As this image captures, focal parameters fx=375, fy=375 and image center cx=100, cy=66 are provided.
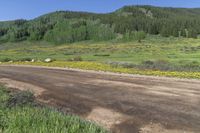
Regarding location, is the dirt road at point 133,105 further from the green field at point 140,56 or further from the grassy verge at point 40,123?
the green field at point 140,56

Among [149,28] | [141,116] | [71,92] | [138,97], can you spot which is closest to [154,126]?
[141,116]

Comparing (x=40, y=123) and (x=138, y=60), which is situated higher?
(x=40, y=123)

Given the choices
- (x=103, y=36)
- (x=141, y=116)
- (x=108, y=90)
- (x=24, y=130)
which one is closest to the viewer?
(x=24, y=130)

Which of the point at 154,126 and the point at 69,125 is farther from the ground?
the point at 69,125

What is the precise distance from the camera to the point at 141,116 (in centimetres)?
1099

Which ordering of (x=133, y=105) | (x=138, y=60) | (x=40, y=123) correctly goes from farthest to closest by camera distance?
1. (x=138, y=60)
2. (x=133, y=105)
3. (x=40, y=123)

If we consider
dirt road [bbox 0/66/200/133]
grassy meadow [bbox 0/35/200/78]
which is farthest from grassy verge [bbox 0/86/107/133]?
grassy meadow [bbox 0/35/200/78]

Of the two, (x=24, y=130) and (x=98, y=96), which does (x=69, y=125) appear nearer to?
(x=24, y=130)

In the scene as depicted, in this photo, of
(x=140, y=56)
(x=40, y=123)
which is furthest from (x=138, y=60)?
(x=40, y=123)

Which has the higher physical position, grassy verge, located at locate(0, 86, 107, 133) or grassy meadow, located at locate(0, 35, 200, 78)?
grassy verge, located at locate(0, 86, 107, 133)

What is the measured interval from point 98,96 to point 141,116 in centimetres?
448

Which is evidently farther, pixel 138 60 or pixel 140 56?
pixel 140 56

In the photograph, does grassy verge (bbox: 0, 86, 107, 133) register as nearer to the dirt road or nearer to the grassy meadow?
the dirt road

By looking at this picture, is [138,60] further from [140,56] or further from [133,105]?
[133,105]
